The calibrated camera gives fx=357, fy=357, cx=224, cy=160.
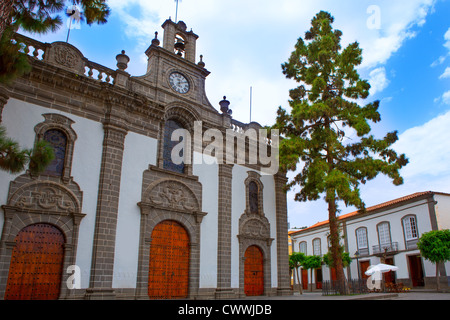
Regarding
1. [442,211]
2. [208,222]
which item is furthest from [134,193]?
[442,211]

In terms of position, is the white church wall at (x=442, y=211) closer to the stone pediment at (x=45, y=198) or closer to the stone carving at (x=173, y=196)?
the stone carving at (x=173, y=196)

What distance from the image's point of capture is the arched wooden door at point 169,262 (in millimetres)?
13965

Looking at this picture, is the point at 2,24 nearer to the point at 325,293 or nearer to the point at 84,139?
the point at 84,139

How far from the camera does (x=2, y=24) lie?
24.1 ft

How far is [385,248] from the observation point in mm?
26984

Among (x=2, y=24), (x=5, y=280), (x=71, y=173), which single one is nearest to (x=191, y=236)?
(x=71, y=173)

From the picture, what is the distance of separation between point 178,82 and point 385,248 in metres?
20.2

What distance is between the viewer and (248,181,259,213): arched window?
725 inches

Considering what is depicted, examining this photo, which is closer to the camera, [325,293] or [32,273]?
[32,273]

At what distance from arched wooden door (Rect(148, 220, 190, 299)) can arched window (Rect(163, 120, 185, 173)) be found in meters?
2.43

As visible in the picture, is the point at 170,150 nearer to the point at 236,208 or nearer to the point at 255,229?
the point at 236,208

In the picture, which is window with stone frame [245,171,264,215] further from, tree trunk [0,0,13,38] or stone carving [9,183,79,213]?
tree trunk [0,0,13,38]

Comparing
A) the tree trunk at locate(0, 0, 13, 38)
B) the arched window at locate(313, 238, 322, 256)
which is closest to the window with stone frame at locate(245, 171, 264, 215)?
the tree trunk at locate(0, 0, 13, 38)
